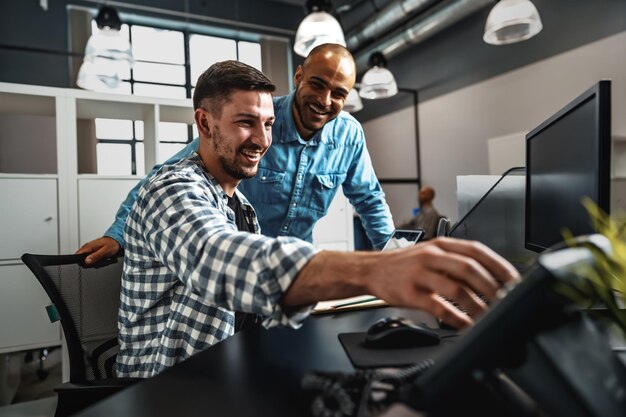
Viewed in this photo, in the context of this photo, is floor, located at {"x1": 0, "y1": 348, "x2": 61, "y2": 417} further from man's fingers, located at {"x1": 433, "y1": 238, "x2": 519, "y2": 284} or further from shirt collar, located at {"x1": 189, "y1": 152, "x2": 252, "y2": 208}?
man's fingers, located at {"x1": 433, "y1": 238, "x2": 519, "y2": 284}

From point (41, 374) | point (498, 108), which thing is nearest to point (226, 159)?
point (41, 374)

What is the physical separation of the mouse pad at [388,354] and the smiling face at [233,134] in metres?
0.56

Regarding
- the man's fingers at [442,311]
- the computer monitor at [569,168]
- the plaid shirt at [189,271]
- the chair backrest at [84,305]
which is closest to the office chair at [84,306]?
the chair backrest at [84,305]

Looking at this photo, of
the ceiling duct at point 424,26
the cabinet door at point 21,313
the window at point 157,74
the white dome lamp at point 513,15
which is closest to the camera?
the cabinet door at point 21,313

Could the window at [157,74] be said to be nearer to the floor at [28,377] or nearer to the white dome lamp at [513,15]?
the floor at [28,377]

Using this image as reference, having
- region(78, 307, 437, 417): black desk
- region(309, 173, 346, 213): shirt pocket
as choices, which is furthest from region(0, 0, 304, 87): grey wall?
region(78, 307, 437, 417): black desk

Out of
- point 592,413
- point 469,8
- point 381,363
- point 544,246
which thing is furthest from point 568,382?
point 469,8

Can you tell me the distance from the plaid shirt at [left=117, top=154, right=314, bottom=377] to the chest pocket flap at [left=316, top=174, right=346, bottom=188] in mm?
665

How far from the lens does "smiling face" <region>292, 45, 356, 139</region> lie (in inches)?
67.9

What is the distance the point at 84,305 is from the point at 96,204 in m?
1.37

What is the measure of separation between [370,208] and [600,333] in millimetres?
1616

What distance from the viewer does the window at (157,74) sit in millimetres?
6172

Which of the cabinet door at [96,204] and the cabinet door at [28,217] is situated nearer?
the cabinet door at [28,217]

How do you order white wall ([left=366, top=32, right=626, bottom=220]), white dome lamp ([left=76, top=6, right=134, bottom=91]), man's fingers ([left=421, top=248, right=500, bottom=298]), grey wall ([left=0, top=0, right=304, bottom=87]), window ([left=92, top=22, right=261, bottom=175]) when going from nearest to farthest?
man's fingers ([left=421, top=248, right=500, bottom=298])
white dome lamp ([left=76, top=6, right=134, bottom=91])
white wall ([left=366, top=32, right=626, bottom=220])
grey wall ([left=0, top=0, right=304, bottom=87])
window ([left=92, top=22, right=261, bottom=175])
